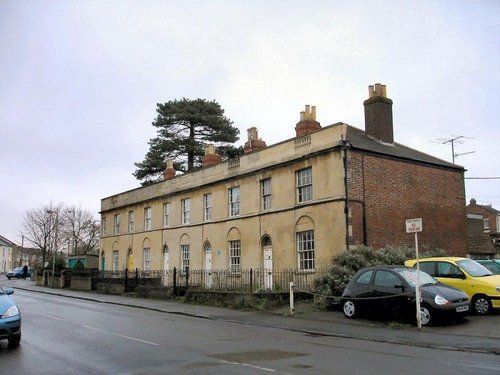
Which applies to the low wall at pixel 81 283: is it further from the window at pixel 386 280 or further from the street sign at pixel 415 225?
the street sign at pixel 415 225

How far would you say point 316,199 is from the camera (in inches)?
949

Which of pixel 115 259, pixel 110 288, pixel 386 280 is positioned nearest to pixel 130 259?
pixel 115 259

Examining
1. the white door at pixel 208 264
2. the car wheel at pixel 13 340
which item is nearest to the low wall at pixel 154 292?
the white door at pixel 208 264

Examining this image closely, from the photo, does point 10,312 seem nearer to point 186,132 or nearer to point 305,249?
point 305,249

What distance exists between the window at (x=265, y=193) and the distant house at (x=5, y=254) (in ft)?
340

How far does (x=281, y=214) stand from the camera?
26.2 meters

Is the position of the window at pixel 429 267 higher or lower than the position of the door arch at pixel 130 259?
lower

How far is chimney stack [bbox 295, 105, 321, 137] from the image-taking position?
2684 cm

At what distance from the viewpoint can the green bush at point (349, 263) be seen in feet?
64.8

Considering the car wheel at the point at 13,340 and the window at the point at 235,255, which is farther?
the window at the point at 235,255

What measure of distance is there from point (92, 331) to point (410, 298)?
904cm

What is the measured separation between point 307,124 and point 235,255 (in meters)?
8.61

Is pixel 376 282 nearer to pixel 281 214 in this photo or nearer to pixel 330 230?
pixel 330 230

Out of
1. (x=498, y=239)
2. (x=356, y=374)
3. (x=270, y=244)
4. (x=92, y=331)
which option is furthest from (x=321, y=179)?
(x=498, y=239)
